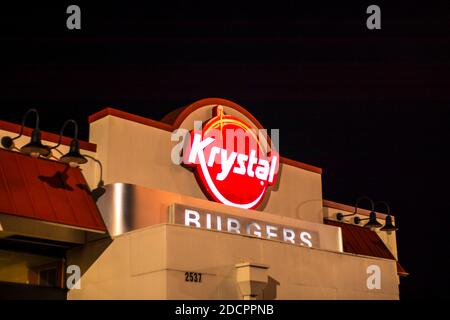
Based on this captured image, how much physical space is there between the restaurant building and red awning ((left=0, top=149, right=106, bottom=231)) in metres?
0.03

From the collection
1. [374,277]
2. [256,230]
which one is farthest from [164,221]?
[374,277]

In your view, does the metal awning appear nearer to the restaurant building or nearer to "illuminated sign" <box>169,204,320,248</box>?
the restaurant building

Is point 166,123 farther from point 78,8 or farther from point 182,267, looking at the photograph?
point 182,267

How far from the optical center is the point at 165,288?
44.1 feet

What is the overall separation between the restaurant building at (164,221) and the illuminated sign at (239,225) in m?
0.03

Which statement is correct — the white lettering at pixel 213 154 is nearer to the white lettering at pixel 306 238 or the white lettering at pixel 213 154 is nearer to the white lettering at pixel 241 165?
the white lettering at pixel 241 165

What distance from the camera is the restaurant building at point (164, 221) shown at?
14.0 metres

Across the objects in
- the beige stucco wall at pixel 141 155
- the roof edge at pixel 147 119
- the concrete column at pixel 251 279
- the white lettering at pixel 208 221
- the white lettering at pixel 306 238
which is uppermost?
the roof edge at pixel 147 119

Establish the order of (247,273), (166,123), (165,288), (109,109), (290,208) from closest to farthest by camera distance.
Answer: (165,288) < (247,273) < (109,109) < (166,123) < (290,208)

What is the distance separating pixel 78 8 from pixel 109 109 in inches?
115

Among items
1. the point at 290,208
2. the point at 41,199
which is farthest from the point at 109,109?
the point at 290,208

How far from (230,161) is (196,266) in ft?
15.0

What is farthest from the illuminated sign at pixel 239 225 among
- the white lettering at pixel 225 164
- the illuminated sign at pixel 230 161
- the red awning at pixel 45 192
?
the red awning at pixel 45 192

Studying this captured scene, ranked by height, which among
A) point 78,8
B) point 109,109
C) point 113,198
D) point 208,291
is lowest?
point 208,291
